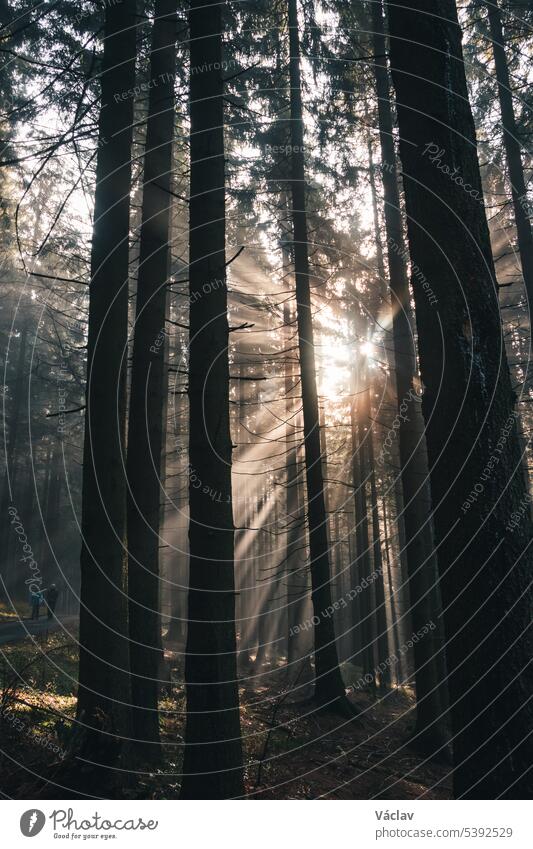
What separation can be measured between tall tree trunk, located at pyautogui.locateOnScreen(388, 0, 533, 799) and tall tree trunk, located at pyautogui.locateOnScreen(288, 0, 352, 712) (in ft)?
25.8

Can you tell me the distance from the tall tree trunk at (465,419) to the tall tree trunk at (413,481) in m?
5.77

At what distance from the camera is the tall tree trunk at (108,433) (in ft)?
19.6

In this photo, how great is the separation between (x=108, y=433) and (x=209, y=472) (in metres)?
1.54

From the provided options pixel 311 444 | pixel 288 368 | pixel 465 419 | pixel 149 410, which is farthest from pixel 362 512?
pixel 465 419

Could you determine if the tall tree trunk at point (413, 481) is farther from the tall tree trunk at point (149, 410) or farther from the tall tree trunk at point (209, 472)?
the tall tree trunk at point (209, 472)

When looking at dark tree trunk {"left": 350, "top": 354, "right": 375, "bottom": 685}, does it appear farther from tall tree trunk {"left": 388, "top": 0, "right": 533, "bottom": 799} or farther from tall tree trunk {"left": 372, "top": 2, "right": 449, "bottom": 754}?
tall tree trunk {"left": 388, "top": 0, "right": 533, "bottom": 799}

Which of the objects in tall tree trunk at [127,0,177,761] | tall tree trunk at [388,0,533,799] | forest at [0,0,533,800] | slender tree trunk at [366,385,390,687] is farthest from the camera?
slender tree trunk at [366,385,390,687]

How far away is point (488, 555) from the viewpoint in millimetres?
3629

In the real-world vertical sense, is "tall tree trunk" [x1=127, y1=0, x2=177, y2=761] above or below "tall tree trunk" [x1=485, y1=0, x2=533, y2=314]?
below

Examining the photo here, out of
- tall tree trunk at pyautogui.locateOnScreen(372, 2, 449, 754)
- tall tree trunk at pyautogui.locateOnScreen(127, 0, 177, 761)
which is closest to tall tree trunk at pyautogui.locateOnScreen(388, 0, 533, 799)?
tall tree trunk at pyautogui.locateOnScreen(127, 0, 177, 761)

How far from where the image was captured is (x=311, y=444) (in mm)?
12086

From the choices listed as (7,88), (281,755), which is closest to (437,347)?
(281,755)

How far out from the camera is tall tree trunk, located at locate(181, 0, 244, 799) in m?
5.38

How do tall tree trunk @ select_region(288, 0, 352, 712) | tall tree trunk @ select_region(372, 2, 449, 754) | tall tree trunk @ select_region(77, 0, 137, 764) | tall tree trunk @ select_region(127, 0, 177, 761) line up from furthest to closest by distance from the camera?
tall tree trunk @ select_region(288, 0, 352, 712) < tall tree trunk @ select_region(372, 2, 449, 754) < tall tree trunk @ select_region(127, 0, 177, 761) < tall tree trunk @ select_region(77, 0, 137, 764)
